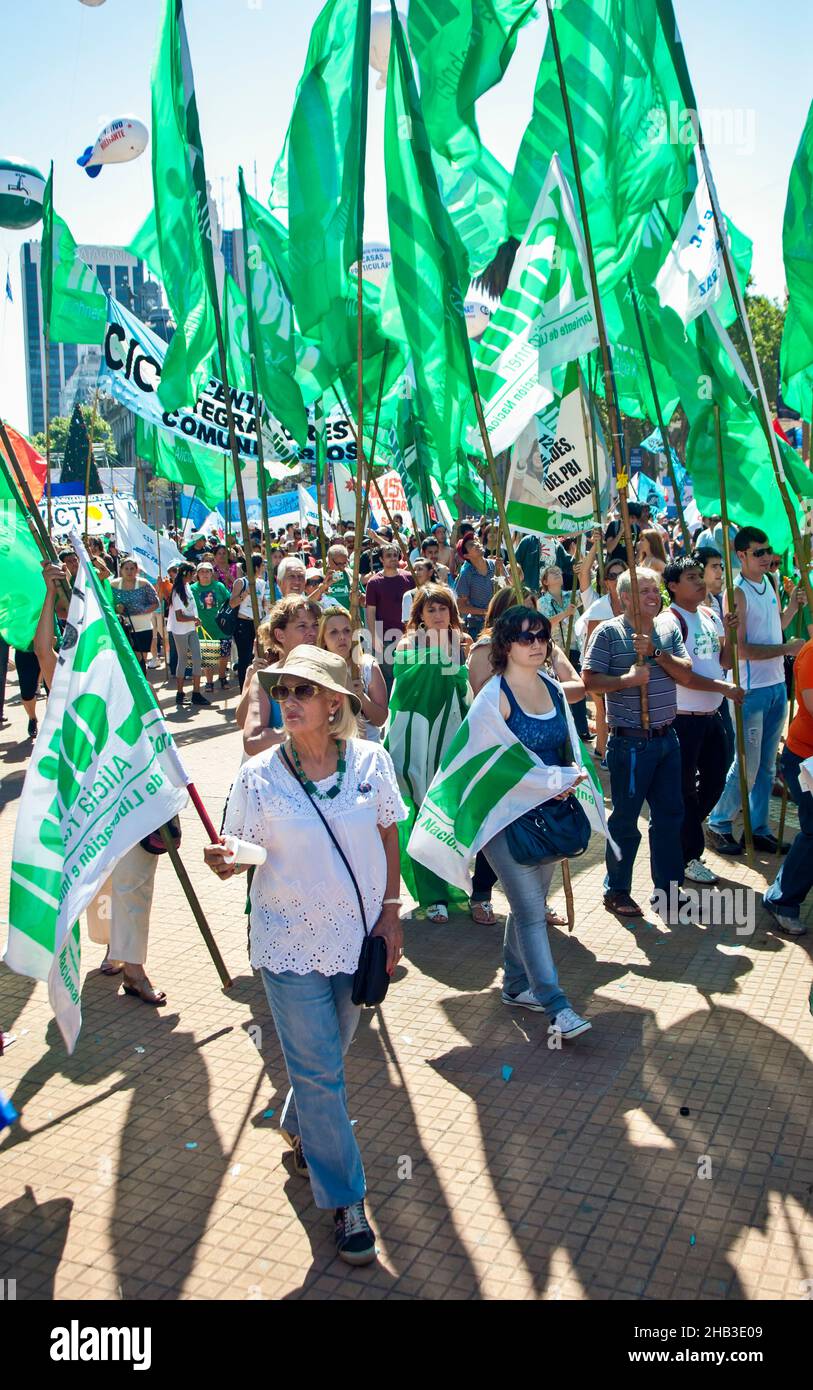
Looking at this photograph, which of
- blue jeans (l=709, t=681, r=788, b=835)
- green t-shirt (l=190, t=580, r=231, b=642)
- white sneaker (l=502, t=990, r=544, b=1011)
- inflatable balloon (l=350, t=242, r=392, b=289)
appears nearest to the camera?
white sneaker (l=502, t=990, r=544, b=1011)

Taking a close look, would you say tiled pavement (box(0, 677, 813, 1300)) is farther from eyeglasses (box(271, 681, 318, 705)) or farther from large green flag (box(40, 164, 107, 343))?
large green flag (box(40, 164, 107, 343))

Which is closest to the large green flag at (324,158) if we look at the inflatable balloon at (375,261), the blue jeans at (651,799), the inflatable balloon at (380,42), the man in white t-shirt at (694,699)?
the man in white t-shirt at (694,699)

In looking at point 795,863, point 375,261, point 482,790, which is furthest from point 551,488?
point 375,261

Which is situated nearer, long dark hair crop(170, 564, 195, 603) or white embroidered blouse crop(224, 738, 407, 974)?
white embroidered blouse crop(224, 738, 407, 974)

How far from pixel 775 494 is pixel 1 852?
559 centimetres

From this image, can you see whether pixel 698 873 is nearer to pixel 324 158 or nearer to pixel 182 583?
pixel 324 158

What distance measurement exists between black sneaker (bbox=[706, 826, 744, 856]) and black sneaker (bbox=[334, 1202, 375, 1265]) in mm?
4577

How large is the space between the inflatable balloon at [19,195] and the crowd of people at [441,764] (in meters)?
3.63

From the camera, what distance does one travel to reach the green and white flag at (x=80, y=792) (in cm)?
441

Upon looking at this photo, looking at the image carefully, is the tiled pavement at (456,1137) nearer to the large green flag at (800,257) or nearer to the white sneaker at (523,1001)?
the white sneaker at (523,1001)

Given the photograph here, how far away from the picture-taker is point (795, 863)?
243 inches

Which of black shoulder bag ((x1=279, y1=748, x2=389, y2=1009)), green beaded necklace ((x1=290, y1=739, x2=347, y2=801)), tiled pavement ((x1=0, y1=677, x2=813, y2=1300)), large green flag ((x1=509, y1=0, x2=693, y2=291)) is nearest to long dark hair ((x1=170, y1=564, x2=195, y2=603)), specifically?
large green flag ((x1=509, y1=0, x2=693, y2=291))

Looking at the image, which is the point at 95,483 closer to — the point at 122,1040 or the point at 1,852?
the point at 1,852

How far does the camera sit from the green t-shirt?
16.8 metres
